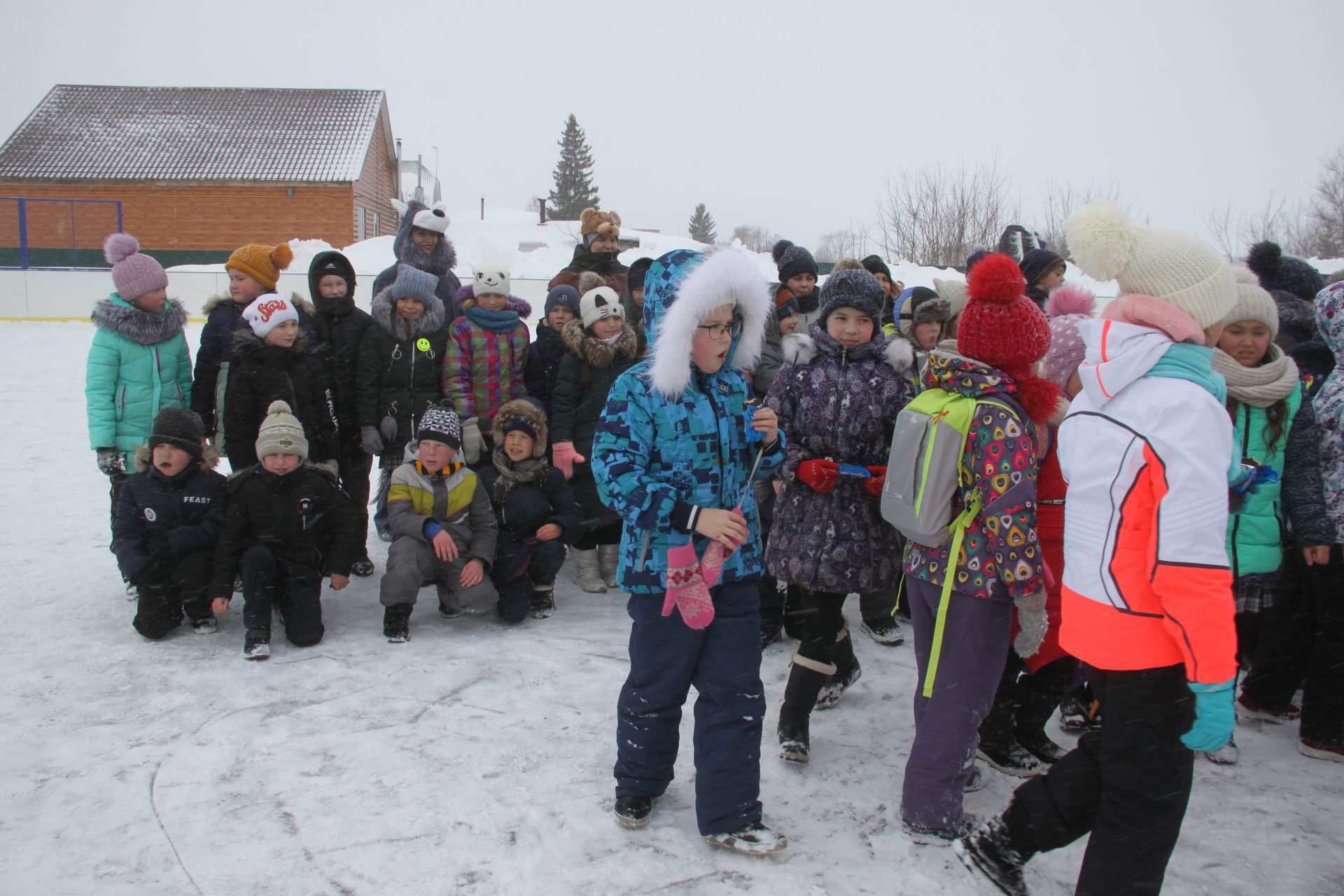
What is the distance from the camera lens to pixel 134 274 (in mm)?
4922

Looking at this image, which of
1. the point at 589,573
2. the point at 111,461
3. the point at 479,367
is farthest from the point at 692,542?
the point at 111,461

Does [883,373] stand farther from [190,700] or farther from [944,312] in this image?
[190,700]

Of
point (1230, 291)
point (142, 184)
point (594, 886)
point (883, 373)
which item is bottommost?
point (594, 886)

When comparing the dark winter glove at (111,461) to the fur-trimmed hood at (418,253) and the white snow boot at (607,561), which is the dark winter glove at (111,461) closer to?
the fur-trimmed hood at (418,253)

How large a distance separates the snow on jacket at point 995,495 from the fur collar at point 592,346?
2797mm

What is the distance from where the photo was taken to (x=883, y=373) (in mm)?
3443

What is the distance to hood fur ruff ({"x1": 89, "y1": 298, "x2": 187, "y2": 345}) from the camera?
489cm

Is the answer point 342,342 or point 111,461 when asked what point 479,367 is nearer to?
point 342,342

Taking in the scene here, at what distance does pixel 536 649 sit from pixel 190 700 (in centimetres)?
149

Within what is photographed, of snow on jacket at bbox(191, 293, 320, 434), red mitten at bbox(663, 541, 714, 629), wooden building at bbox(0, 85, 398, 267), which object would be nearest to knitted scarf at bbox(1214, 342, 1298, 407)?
red mitten at bbox(663, 541, 714, 629)

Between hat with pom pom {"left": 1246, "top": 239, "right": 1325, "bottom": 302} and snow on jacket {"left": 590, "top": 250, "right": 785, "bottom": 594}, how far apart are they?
313 cm

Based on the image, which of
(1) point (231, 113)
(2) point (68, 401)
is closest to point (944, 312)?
(2) point (68, 401)

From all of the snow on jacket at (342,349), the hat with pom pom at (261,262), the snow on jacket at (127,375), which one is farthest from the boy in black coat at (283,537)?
the hat with pom pom at (261,262)

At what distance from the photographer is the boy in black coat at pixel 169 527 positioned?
4297 millimetres
